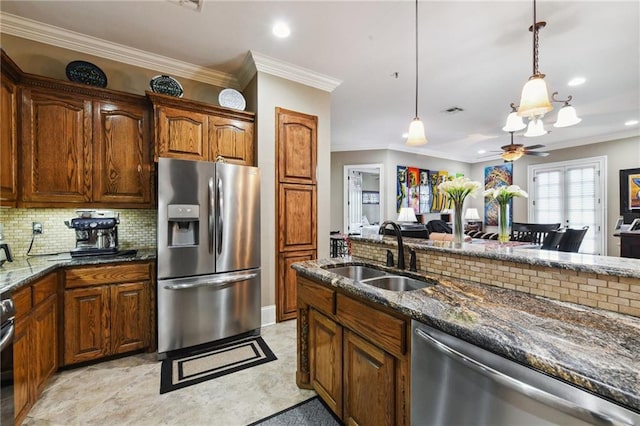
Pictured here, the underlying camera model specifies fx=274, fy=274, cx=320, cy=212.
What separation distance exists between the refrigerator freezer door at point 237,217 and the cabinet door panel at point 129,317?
0.68 metres

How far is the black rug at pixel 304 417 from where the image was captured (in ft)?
5.44

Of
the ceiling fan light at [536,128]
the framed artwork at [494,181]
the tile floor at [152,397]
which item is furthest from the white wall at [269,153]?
the framed artwork at [494,181]

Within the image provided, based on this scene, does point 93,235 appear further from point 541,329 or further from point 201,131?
point 541,329

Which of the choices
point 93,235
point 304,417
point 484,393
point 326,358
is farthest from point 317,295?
point 93,235

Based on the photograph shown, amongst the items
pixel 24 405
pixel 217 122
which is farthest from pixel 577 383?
pixel 217 122

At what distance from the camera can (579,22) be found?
2402mm

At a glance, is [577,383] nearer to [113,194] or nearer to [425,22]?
[425,22]

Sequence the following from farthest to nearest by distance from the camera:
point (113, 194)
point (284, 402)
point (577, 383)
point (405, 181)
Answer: point (405, 181)
point (113, 194)
point (284, 402)
point (577, 383)

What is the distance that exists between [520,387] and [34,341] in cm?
259

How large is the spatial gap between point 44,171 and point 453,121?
5636mm

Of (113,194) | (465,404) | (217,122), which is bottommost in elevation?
(465,404)

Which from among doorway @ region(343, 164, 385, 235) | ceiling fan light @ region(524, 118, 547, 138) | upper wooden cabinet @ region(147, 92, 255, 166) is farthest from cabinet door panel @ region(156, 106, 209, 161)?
doorway @ region(343, 164, 385, 235)

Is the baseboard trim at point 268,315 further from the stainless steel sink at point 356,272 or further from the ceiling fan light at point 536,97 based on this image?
the ceiling fan light at point 536,97

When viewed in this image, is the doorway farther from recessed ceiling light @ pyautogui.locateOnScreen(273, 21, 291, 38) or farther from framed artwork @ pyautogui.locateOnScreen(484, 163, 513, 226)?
recessed ceiling light @ pyautogui.locateOnScreen(273, 21, 291, 38)
